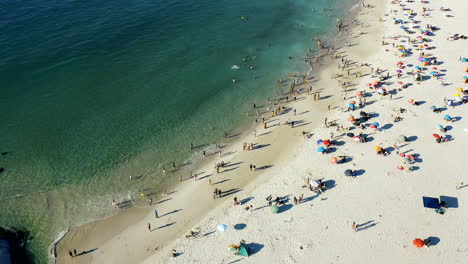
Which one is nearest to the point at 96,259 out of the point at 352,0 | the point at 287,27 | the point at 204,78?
the point at 204,78

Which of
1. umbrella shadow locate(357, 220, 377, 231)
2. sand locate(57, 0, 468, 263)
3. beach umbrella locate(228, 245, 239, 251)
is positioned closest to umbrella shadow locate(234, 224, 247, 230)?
sand locate(57, 0, 468, 263)

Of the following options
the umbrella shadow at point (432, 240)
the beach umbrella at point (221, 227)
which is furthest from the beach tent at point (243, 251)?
the umbrella shadow at point (432, 240)

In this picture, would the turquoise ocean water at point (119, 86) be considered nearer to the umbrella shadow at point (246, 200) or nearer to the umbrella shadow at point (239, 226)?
the umbrella shadow at point (246, 200)

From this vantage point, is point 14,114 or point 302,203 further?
point 14,114

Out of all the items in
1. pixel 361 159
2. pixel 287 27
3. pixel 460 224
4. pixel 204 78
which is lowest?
pixel 460 224

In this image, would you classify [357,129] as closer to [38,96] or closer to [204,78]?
[204,78]

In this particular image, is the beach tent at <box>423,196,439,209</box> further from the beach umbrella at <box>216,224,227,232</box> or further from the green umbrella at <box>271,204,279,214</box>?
the beach umbrella at <box>216,224,227,232</box>
